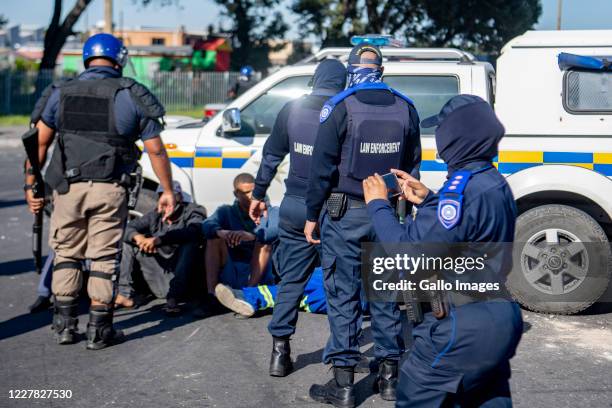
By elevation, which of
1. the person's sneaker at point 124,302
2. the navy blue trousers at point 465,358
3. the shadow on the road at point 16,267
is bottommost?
the shadow on the road at point 16,267

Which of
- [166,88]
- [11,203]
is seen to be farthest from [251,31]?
[11,203]

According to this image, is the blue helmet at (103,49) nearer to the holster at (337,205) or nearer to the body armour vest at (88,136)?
the body armour vest at (88,136)

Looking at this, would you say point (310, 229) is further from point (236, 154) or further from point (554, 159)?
point (236, 154)

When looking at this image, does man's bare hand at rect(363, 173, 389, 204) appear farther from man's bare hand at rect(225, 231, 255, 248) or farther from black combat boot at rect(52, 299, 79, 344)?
man's bare hand at rect(225, 231, 255, 248)

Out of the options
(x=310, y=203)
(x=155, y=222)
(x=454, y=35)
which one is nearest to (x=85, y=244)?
(x=155, y=222)

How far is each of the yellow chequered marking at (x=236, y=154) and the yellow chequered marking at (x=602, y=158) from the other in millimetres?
2660

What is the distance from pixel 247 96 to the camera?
703cm

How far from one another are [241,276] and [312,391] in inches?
80.8

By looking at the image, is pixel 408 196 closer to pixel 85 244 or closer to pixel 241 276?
pixel 85 244

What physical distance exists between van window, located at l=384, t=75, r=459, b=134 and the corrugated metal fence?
75.9 ft

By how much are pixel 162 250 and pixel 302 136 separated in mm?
2200

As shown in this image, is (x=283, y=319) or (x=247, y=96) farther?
(x=247, y=96)

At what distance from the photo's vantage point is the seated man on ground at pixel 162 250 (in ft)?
21.1

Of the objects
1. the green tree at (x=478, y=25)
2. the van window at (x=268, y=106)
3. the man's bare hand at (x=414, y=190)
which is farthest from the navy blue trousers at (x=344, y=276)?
the green tree at (x=478, y=25)
